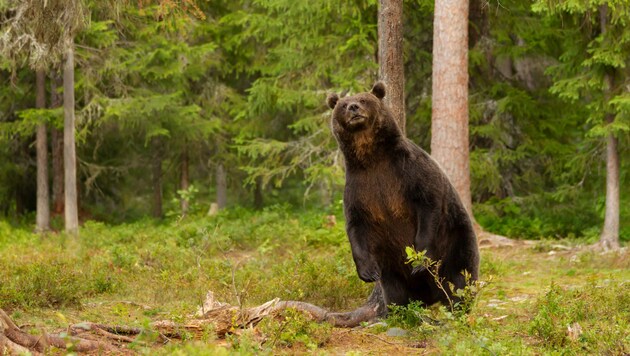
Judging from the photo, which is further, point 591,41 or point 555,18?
point 555,18

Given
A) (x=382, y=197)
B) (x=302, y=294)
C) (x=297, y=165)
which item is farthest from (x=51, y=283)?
(x=297, y=165)

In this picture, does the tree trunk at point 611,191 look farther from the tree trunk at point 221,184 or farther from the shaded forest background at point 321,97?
the tree trunk at point 221,184

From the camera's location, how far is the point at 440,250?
8172 millimetres

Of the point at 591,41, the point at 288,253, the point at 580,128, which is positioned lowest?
the point at 288,253

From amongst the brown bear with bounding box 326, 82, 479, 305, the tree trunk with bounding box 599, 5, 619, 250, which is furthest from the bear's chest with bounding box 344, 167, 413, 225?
the tree trunk with bounding box 599, 5, 619, 250

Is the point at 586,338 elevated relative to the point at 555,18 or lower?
lower

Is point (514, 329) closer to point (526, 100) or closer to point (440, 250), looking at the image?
point (440, 250)

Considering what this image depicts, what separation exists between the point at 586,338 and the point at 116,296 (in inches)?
237

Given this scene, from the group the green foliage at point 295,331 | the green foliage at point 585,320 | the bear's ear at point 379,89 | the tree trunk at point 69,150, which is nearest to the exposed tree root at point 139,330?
the green foliage at point 295,331

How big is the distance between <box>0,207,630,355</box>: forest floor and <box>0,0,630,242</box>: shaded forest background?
69.8 inches

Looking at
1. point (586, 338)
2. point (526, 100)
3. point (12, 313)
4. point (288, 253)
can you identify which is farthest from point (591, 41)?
point (12, 313)

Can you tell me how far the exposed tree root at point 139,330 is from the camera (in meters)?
6.37

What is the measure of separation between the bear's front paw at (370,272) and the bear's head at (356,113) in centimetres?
132

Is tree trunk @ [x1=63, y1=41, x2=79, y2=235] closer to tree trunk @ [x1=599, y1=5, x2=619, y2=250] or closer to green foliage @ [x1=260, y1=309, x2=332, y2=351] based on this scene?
tree trunk @ [x1=599, y1=5, x2=619, y2=250]
